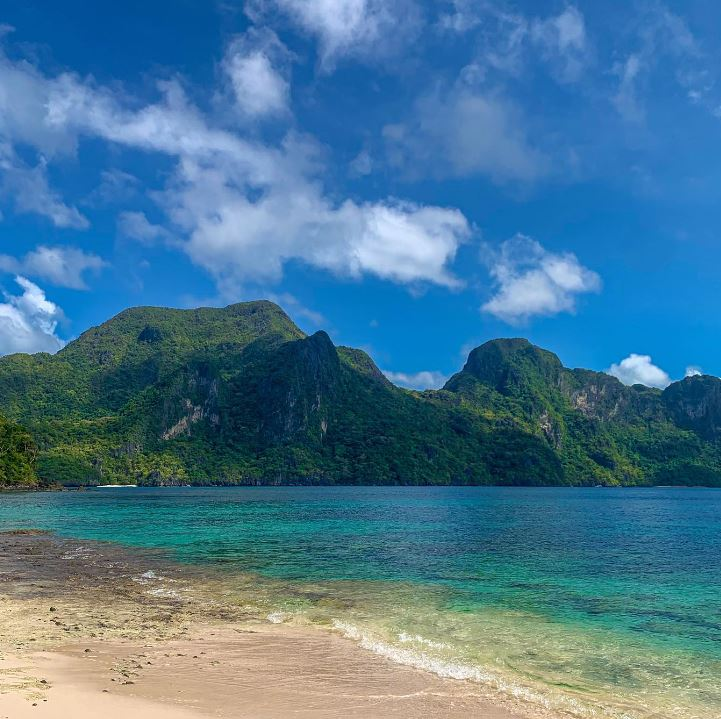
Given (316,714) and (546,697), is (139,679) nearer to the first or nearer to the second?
(316,714)

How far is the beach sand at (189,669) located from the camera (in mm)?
11469

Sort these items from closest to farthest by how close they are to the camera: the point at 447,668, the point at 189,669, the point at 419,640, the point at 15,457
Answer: the point at 189,669 < the point at 447,668 < the point at 419,640 < the point at 15,457

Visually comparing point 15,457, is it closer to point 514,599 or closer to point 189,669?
point 514,599

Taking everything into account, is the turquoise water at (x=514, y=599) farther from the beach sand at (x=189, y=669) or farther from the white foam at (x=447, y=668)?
the beach sand at (x=189, y=669)

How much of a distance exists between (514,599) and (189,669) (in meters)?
15.7

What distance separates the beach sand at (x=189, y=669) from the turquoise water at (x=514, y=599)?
52.0 inches

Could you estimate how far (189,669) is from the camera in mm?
14000

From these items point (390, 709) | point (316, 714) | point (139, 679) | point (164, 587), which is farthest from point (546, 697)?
point (164, 587)

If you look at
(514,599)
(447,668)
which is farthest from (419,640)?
(514,599)

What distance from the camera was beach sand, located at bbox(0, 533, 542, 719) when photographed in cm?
1147

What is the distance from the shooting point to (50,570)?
30.7 metres

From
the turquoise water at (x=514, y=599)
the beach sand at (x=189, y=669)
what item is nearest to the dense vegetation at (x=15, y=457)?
the turquoise water at (x=514, y=599)

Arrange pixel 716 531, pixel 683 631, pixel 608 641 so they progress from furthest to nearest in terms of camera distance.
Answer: pixel 716 531 < pixel 683 631 < pixel 608 641

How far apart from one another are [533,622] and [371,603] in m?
6.50
